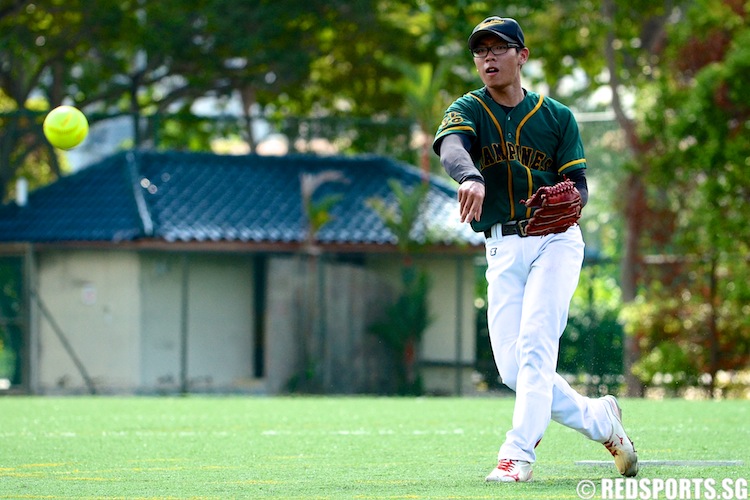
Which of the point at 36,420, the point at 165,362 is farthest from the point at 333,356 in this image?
the point at 36,420

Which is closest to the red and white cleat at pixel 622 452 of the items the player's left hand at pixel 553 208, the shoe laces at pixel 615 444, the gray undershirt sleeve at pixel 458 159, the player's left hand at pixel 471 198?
the shoe laces at pixel 615 444

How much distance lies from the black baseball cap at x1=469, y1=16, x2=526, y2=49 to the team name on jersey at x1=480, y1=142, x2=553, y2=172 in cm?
52

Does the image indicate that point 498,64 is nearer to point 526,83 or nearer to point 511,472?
point 511,472

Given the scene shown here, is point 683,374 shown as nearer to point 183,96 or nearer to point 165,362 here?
point 165,362

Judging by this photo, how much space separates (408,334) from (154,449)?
13.1 metres

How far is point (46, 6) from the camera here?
90.7 feet

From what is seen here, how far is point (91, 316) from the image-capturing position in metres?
22.5

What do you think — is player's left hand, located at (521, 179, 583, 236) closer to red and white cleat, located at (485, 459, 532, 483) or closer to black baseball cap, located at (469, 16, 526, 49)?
black baseball cap, located at (469, 16, 526, 49)

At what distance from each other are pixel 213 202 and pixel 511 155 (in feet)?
56.3

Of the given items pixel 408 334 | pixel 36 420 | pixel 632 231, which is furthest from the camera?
pixel 632 231

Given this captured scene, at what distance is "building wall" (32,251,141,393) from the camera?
22.1 m

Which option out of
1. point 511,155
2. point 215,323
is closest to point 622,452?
point 511,155

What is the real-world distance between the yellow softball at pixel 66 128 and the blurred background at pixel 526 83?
1010 centimetres

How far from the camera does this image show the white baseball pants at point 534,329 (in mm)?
6691
